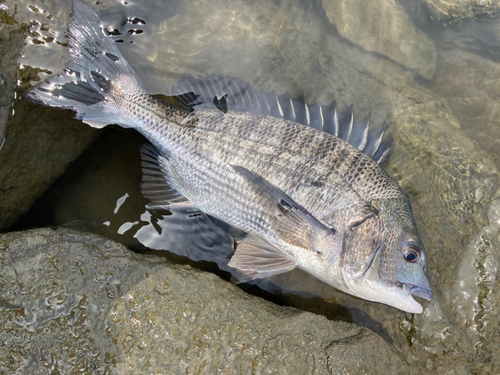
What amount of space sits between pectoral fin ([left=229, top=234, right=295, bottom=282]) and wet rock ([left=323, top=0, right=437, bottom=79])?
90.4 inches

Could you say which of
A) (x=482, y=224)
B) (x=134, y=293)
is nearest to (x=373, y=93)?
(x=482, y=224)

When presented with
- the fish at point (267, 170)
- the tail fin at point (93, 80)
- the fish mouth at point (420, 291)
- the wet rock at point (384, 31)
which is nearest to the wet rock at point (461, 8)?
the wet rock at point (384, 31)

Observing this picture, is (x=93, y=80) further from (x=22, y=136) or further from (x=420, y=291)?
(x=420, y=291)

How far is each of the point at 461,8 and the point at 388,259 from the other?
10.3ft

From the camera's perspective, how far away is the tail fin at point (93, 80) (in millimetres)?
2973

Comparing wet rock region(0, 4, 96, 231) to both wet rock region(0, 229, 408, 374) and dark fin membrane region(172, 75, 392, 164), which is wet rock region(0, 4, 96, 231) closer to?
wet rock region(0, 229, 408, 374)

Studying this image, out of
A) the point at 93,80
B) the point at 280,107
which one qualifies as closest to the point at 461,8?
the point at 280,107

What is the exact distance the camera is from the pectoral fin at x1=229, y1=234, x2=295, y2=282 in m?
2.87

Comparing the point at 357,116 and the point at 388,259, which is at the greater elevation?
the point at 357,116

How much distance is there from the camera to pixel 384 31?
152 inches

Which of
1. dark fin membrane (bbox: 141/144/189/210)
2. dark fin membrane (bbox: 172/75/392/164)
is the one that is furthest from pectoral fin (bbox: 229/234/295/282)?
dark fin membrane (bbox: 172/75/392/164)

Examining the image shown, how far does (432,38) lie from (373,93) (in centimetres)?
114

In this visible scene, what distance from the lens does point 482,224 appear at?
316 centimetres

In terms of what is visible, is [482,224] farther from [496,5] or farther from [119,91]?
[119,91]
